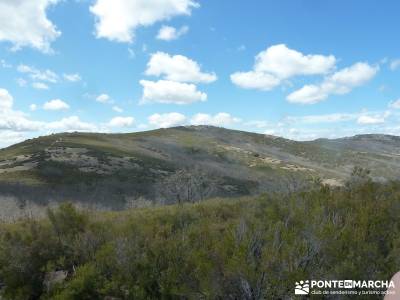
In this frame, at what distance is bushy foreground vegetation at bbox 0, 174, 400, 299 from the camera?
11.1 metres

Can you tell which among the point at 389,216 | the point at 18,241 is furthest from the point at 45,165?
the point at 389,216

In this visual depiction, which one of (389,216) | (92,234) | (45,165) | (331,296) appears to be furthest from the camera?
(45,165)

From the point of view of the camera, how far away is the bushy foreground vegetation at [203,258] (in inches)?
438

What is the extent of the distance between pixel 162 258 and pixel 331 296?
560 centimetres

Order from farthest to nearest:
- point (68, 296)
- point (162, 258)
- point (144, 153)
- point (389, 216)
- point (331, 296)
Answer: point (144, 153), point (389, 216), point (162, 258), point (68, 296), point (331, 296)

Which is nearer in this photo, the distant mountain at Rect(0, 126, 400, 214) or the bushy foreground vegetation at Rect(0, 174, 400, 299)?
Result: the bushy foreground vegetation at Rect(0, 174, 400, 299)

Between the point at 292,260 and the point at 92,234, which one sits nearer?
the point at 292,260

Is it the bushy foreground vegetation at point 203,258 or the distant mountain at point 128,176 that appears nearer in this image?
the bushy foreground vegetation at point 203,258

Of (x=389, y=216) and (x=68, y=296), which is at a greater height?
(x=389, y=216)

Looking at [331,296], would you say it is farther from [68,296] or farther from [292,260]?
[68,296]

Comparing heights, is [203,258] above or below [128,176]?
above

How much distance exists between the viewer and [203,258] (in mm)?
11938

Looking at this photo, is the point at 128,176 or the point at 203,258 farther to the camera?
the point at 128,176

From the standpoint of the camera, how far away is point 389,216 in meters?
17.1
